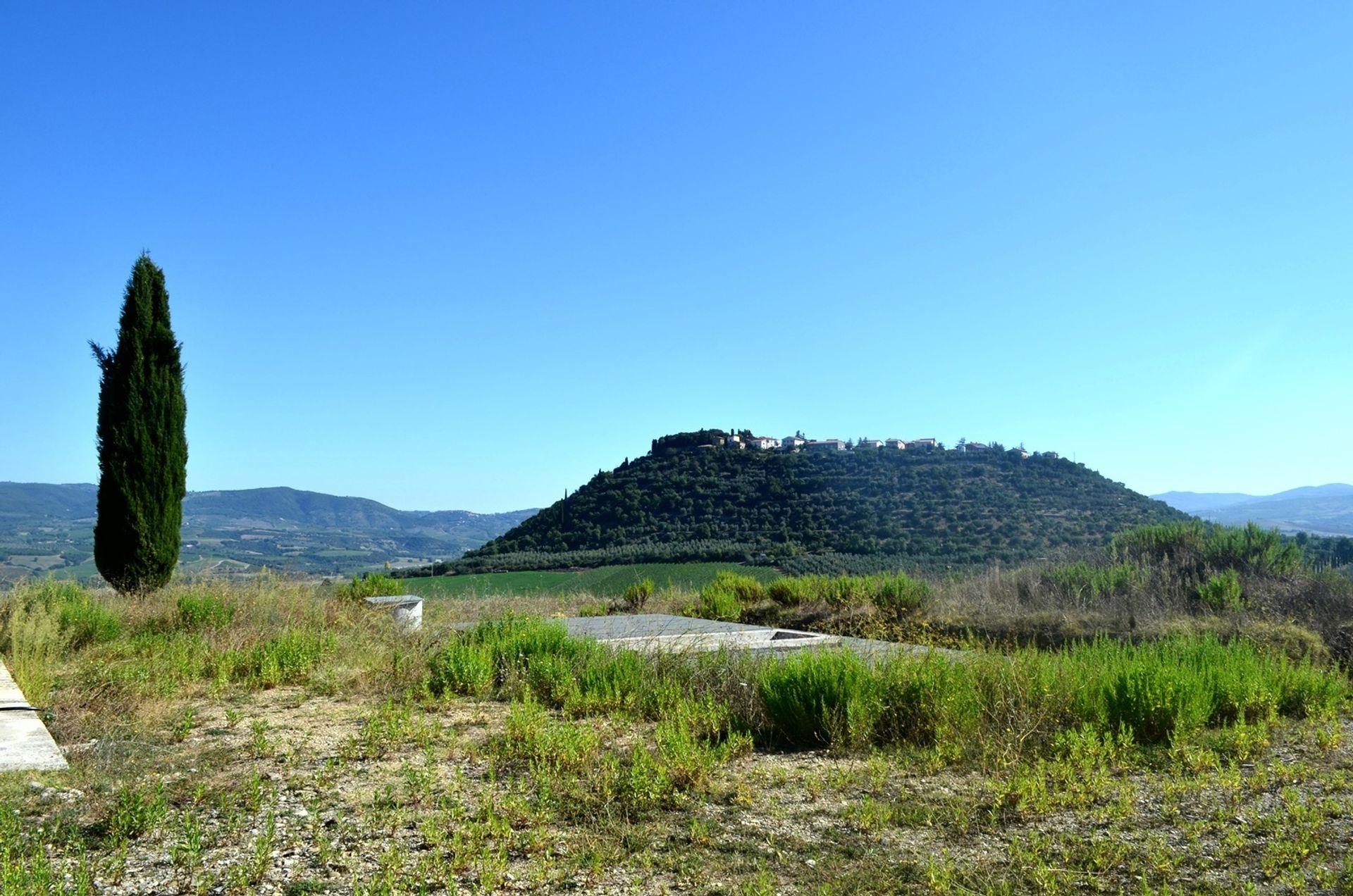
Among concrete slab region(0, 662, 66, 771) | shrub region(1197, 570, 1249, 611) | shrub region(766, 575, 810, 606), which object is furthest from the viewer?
shrub region(766, 575, 810, 606)

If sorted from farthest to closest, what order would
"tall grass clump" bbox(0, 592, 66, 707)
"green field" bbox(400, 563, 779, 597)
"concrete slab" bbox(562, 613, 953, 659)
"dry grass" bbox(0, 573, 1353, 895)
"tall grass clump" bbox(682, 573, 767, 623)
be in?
"green field" bbox(400, 563, 779, 597) → "tall grass clump" bbox(682, 573, 767, 623) → "concrete slab" bbox(562, 613, 953, 659) → "tall grass clump" bbox(0, 592, 66, 707) → "dry grass" bbox(0, 573, 1353, 895)

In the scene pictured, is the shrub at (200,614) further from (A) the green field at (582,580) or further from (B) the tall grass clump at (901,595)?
(B) the tall grass clump at (901,595)

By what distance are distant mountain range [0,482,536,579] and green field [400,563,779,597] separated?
805 centimetres

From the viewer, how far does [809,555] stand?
24250 millimetres

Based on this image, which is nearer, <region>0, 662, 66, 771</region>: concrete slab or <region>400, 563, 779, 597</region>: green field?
<region>0, 662, 66, 771</region>: concrete slab

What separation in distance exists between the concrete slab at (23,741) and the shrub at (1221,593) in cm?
1006

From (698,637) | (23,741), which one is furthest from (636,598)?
(23,741)

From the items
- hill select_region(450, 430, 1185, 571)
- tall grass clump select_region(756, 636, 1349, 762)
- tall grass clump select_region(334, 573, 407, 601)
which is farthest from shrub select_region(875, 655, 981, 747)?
hill select_region(450, 430, 1185, 571)

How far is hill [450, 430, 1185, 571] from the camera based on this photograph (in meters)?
25.2

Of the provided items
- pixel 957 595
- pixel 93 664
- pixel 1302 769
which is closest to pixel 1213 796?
pixel 1302 769

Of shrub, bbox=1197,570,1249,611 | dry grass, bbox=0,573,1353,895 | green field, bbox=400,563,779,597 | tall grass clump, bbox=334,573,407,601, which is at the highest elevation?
shrub, bbox=1197,570,1249,611

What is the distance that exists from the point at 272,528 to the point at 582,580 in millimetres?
40061

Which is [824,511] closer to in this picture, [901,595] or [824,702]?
[901,595]

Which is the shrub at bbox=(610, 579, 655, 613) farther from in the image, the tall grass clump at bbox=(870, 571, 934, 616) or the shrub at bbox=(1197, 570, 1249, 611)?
the shrub at bbox=(1197, 570, 1249, 611)
